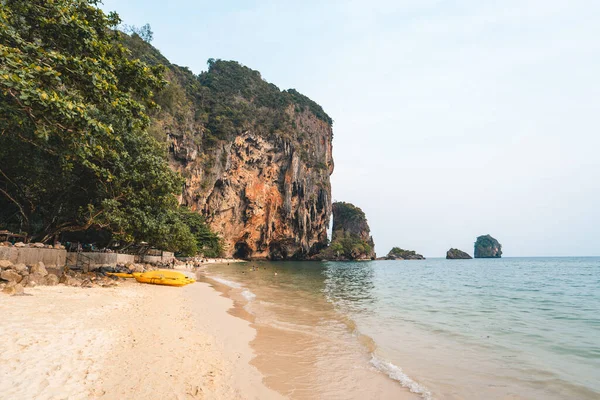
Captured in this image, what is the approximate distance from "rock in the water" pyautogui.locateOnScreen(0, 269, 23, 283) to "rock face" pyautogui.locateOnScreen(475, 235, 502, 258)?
545 feet

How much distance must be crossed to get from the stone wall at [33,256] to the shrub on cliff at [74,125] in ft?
6.06

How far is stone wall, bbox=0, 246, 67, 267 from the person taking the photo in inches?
431

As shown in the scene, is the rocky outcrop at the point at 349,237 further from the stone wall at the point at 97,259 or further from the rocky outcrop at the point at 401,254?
the stone wall at the point at 97,259

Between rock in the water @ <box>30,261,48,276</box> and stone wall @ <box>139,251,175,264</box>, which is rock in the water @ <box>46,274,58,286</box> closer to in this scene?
rock in the water @ <box>30,261,48,276</box>

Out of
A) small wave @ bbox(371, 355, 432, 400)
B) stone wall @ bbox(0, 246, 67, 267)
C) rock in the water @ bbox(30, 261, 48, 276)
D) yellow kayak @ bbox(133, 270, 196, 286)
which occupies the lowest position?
yellow kayak @ bbox(133, 270, 196, 286)

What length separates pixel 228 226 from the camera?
2530 inches

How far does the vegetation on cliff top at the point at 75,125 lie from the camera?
6172 mm

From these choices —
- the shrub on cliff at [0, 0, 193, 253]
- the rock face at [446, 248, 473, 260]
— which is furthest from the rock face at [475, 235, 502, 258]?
the shrub on cliff at [0, 0, 193, 253]

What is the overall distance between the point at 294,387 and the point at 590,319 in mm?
13432

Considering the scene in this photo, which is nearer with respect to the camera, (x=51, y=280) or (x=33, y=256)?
(x=51, y=280)

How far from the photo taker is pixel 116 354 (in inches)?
190

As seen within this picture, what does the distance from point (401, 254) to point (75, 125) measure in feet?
466

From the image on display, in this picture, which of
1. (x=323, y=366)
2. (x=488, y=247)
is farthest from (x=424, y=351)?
(x=488, y=247)

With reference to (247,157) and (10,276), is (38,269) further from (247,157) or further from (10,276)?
(247,157)
